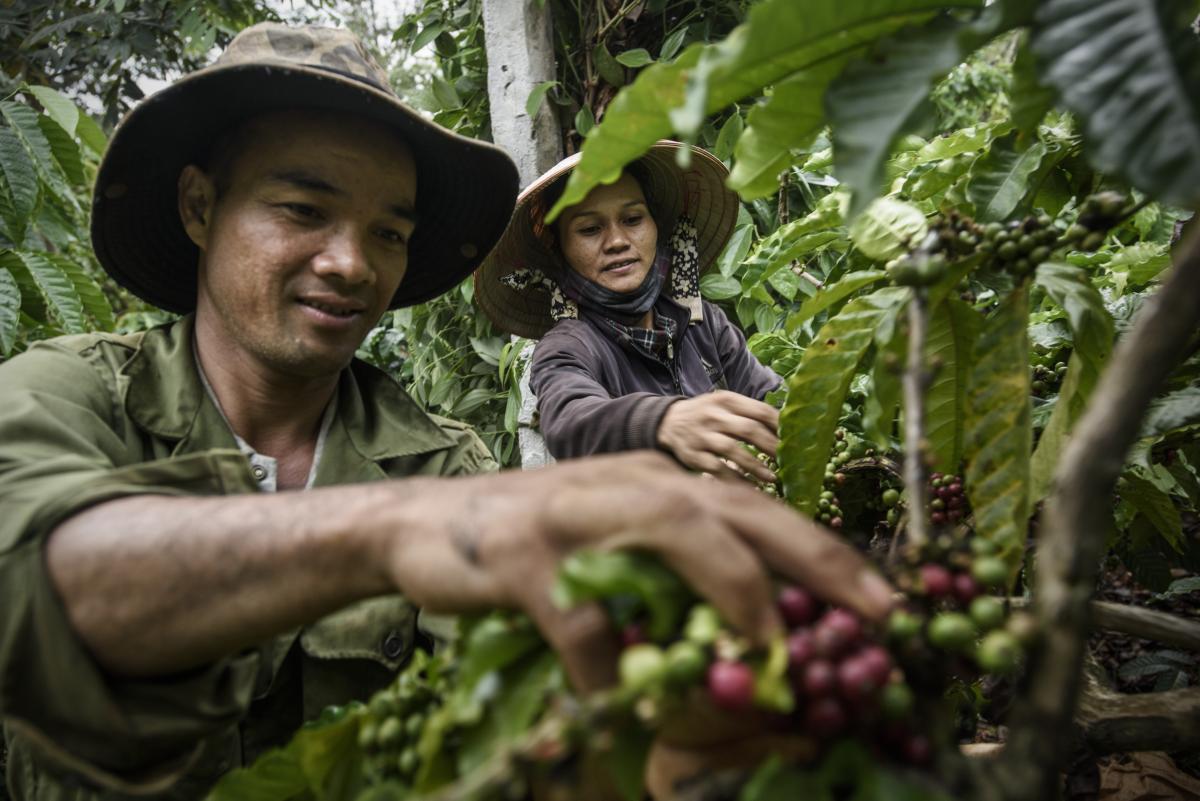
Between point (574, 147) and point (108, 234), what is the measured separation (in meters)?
1.77

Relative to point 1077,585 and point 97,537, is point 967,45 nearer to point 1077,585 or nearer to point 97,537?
point 1077,585

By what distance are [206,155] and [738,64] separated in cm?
159

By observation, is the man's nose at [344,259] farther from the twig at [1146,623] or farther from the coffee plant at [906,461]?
the twig at [1146,623]

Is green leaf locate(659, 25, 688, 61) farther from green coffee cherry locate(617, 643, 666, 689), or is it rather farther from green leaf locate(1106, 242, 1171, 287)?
green coffee cherry locate(617, 643, 666, 689)

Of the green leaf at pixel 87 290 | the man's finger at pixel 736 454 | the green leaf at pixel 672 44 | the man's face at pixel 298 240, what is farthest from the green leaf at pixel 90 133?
the man's finger at pixel 736 454

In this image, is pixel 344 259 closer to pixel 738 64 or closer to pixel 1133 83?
pixel 738 64

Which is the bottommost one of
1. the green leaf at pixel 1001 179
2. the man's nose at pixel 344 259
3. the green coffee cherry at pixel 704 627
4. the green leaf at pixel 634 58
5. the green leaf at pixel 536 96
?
the green coffee cherry at pixel 704 627

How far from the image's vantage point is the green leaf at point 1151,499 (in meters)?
1.28

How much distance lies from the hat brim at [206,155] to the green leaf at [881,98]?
1217 mm

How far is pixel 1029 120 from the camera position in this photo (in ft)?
3.00

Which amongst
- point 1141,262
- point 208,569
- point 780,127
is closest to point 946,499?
point 1141,262

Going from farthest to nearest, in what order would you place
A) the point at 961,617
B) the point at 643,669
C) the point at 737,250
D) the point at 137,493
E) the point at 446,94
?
the point at 446,94
the point at 737,250
the point at 137,493
the point at 961,617
the point at 643,669

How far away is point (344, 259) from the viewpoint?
172cm

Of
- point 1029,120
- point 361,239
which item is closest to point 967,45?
point 1029,120
